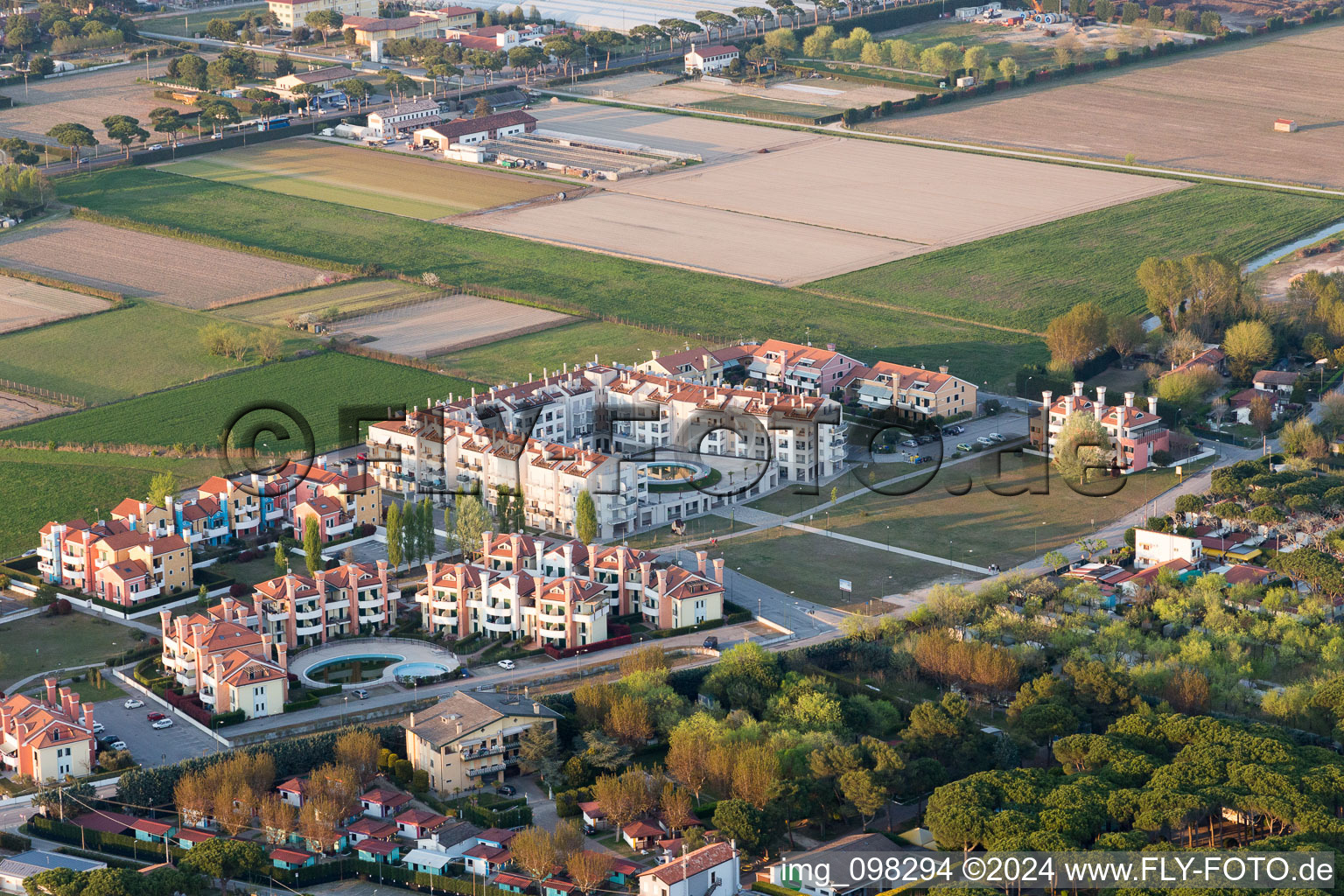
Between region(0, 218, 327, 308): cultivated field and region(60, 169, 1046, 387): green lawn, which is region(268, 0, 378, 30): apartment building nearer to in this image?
region(60, 169, 1046, 387): green lawn

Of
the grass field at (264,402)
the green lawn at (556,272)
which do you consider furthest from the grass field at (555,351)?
the grass field at (264,402)

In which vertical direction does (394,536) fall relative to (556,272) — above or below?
below

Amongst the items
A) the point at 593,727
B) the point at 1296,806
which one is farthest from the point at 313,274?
the point at 1296,806

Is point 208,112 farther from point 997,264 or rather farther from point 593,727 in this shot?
point 593,727

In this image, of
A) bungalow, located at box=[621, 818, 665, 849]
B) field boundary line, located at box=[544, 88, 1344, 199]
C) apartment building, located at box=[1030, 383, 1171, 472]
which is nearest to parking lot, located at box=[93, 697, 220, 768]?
bungalow, located at box=[621, 818, 665, 849]

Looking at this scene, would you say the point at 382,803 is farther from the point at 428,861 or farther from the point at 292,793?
the point at 428,861

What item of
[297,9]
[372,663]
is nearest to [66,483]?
[372,663]
